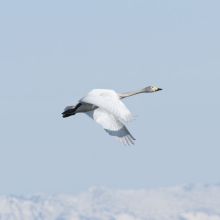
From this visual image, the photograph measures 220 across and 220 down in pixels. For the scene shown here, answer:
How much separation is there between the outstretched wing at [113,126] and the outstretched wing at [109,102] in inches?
129

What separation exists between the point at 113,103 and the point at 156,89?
13183 mm

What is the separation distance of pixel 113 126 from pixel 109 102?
6.49 meters

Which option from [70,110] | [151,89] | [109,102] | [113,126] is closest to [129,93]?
[151,89]

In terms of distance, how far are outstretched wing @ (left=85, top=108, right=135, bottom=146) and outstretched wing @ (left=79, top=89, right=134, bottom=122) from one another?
10.7ft

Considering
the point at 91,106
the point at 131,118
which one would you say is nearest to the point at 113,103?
the point at 131,118

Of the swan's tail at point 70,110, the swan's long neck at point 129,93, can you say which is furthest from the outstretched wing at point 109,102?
the swan's long neck at point 129,93

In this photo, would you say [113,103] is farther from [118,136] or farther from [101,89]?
[118,136]

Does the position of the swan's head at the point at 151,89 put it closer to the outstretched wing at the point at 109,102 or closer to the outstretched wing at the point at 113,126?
the outstretched wing at the point at 113,126

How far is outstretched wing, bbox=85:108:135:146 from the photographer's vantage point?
54531 mm

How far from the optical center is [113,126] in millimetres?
54688

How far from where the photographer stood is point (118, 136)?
180 feet

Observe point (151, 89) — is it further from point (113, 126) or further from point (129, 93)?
point (113, 126)

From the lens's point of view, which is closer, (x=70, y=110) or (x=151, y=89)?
(x=70, y=110)

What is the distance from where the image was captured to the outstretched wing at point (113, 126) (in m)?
54.5
